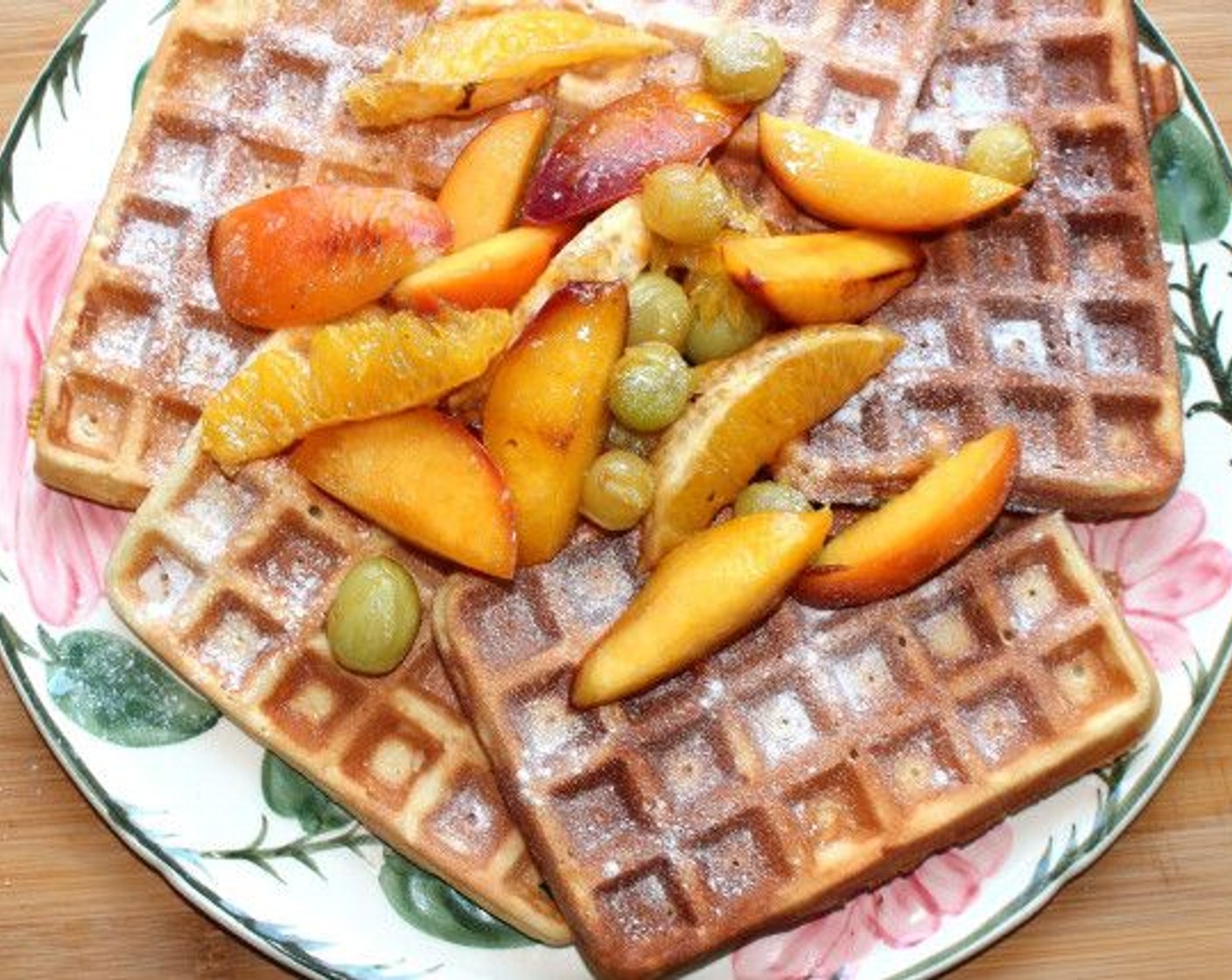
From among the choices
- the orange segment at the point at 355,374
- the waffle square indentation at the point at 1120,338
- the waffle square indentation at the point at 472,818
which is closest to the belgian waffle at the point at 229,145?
the orange segment at the point at 355,374

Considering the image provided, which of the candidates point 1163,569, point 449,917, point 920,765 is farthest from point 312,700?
point 1163,569

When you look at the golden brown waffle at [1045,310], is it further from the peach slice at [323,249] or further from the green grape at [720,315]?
the peach slice at [323,249]

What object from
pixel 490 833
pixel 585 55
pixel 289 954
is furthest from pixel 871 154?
pixel 289 954

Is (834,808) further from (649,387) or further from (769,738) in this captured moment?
(649,387)

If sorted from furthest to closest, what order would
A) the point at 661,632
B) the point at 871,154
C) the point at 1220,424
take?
Result: the point at 1220,424, the point at 871,154, the point at 661,632

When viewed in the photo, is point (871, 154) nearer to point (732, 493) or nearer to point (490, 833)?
point (732, 493)

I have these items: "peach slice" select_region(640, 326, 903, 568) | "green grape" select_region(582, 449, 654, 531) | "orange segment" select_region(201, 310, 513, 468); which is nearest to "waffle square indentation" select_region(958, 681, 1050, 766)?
"peach slice" select_region(640, 326, 903, 568)
